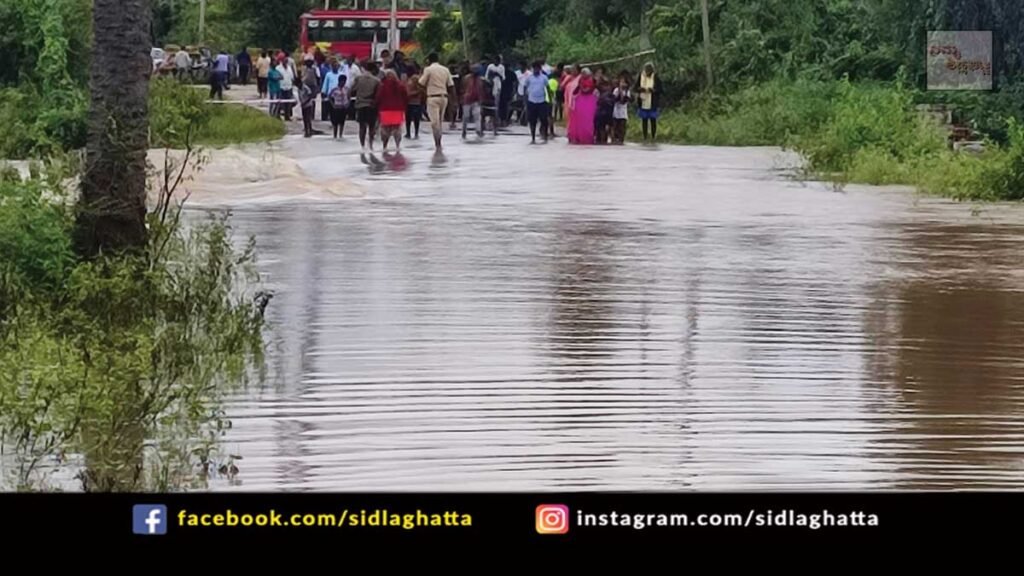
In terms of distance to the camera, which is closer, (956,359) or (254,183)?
(956,359)

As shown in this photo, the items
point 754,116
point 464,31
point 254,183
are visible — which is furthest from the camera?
point 464,31

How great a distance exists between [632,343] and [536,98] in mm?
15348

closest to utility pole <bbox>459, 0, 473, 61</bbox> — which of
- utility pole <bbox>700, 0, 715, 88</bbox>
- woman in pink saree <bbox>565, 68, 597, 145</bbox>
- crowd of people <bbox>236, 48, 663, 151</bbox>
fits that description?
crowd of people <bbox>236, 48, 663, 151</bbox>

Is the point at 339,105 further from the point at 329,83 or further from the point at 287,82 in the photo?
the point at 287,82

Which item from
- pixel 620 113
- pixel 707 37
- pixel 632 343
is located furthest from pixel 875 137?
pixel 632 343

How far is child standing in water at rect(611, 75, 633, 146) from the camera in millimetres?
23328

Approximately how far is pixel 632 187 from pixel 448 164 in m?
2.63
